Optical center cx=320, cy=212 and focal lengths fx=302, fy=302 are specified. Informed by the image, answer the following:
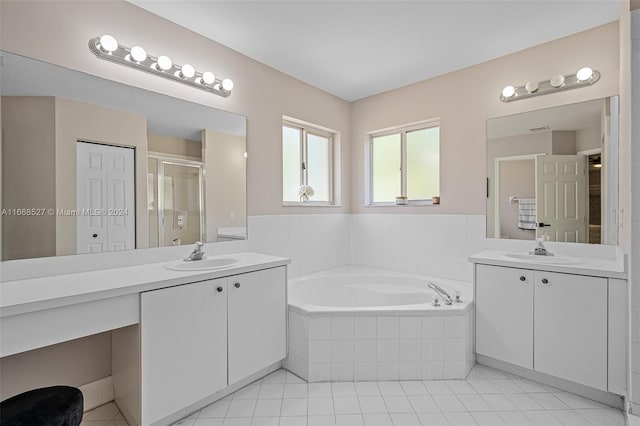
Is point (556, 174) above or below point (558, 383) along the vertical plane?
above

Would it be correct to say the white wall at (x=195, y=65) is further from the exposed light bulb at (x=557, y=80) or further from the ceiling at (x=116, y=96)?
the exposed light bulb at (x=557, y=80)

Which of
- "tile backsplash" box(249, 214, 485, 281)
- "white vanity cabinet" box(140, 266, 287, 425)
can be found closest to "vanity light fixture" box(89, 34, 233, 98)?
"tile backsplash" box(249, 214, 485, 281)

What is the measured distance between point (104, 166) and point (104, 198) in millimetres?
186

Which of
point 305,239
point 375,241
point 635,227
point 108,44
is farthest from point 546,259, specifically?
point 108,44

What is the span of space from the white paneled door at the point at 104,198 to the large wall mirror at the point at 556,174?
2.75 metres

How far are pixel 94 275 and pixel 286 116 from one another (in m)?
1.99

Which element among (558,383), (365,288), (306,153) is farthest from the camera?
(306,153)

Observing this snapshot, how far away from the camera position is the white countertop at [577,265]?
1732 millimetres

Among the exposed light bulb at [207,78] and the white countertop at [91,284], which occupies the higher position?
the exposed light bulb at [207,78]

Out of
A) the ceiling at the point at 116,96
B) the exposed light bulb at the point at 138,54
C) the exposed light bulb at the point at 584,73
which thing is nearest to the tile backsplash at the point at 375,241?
the ceiling at the point at 116,96

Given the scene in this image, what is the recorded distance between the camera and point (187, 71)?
209 cm

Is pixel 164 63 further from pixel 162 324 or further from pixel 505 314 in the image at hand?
pixel 505 314

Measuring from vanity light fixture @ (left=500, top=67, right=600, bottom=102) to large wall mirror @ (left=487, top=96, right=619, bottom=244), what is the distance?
0.14m

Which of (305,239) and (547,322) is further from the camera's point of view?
(305,239)
